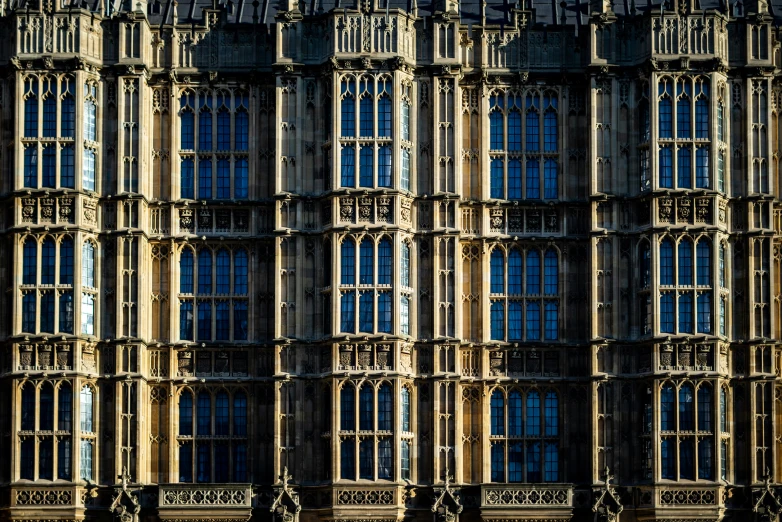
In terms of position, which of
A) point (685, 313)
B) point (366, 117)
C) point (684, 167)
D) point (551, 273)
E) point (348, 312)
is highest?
point (366, 117)

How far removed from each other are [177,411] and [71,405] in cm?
393

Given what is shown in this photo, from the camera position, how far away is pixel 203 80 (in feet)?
258

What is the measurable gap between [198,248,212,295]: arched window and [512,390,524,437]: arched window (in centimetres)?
1154

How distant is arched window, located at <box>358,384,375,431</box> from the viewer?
75.2 meters

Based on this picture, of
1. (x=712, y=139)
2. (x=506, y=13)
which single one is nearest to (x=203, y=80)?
(x=506, y=13)

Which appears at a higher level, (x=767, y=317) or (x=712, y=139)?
(x=712, y=139)

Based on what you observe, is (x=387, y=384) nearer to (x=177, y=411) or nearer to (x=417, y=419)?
(x=417, y=419)

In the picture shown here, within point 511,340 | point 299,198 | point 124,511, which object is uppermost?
point 299,198

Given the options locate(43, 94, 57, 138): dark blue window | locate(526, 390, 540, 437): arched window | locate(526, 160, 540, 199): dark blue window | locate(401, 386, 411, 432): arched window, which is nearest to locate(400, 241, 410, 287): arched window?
locate(401, 386, 411, 432): arched window

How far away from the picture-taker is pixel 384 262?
76188 mm

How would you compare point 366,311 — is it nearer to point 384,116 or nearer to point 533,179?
point 384,116

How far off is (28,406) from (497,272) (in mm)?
17393

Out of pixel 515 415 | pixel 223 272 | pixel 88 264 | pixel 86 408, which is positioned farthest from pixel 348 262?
pixel 86 408

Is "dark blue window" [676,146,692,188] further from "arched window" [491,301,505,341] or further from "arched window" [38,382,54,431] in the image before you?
"arched window" [38,382,54,431]
